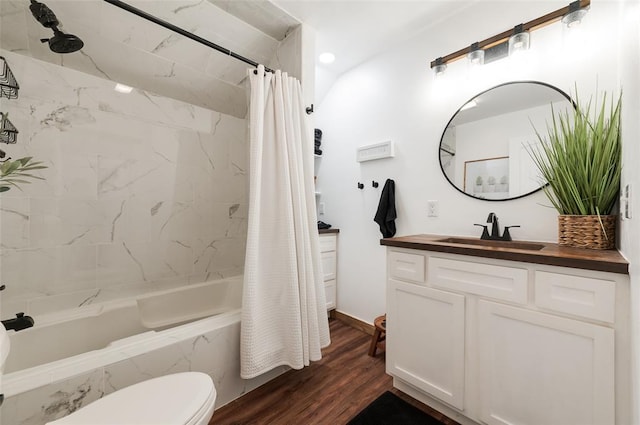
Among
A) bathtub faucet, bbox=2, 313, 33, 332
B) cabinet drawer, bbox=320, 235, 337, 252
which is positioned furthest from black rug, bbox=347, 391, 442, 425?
bathtub faucet, bbox=2, 313, 33, 332

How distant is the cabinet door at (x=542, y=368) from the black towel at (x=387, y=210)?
949 millimetres

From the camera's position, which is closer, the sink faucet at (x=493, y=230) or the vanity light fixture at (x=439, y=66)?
the sink faucet at (x=493, y=230)

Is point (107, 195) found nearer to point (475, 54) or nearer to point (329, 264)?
point (329, 264)

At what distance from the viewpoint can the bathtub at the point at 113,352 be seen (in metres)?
0.99

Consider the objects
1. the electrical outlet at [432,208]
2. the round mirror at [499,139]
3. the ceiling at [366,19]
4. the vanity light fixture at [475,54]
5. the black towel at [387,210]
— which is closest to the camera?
the round mirror at [499,139]

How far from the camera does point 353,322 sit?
8.10 feet

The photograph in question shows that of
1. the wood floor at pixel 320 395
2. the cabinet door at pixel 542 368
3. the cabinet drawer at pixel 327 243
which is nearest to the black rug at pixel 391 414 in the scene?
the wood floor at pixel 320 395

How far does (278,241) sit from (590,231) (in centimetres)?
159

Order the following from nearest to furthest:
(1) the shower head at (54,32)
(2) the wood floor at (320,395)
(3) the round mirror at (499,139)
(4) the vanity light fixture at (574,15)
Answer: (1) the shower head at (54,32), (4) the vanity light fixture at (574,15), (2) the wood floor at (320,395), (3) the round mirror at (499,139)

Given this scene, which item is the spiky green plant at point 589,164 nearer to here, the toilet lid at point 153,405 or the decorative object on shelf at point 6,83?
the toilet lid at point 153,405

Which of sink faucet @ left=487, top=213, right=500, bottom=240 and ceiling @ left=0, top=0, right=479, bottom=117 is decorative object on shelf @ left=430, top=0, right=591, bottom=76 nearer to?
ceiling @ left=0, top=0, right=479, bottom=117

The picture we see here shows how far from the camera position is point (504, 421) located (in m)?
1.18

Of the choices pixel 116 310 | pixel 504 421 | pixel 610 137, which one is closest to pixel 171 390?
pixel 116 310

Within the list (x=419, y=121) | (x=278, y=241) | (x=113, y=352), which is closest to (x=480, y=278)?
(x=278, y=241)
